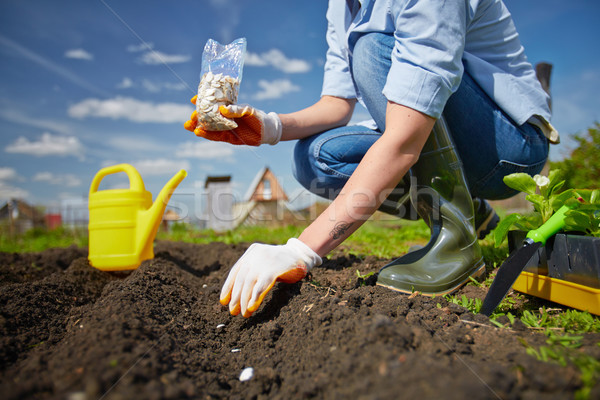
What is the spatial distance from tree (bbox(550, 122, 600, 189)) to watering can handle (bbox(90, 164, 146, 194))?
15.4ft

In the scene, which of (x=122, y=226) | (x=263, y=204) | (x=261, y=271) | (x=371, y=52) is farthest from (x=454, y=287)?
(x=263, y=204)

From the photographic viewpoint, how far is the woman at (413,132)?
1.37m

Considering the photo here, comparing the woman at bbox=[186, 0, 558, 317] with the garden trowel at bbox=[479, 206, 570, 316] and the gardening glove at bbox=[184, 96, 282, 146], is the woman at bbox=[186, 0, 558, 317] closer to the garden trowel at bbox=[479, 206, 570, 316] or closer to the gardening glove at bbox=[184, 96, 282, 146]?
the gardening glove at bbox=[184, 96, 282, 146]

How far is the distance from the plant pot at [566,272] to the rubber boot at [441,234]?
0.22 m

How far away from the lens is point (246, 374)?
41.8 inches

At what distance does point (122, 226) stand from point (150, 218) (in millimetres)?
171

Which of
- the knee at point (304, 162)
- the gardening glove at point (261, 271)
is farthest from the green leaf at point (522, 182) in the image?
the knee at point (304, 162)

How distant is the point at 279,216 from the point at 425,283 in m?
6.68

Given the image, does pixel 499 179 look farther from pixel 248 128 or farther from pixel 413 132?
pixel 248 128

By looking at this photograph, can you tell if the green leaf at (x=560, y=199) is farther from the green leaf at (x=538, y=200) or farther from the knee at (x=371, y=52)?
the knee at (x=371, y=52)

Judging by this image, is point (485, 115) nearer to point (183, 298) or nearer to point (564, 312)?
point (564, 312)

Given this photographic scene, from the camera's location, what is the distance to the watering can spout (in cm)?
225

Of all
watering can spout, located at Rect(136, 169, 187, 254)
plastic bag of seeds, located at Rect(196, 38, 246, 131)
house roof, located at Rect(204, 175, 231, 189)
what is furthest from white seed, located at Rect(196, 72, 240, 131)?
house roof, located at Rect(204, 175, 231, 189)

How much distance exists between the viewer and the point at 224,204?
262 inches
